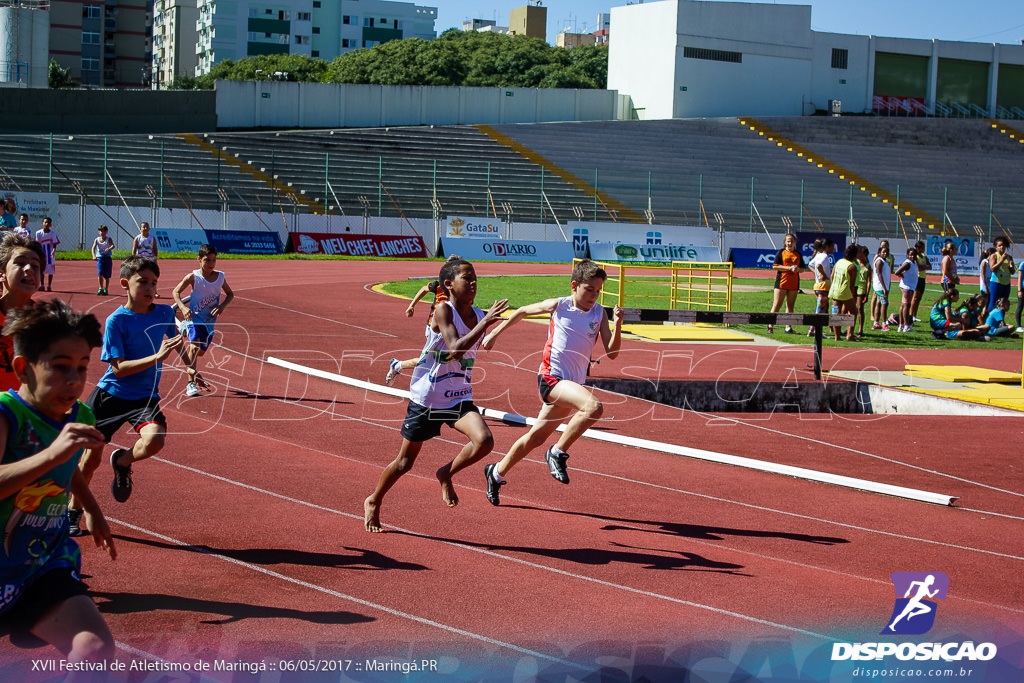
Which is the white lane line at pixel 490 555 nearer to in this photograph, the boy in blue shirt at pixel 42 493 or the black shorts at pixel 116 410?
the black shorts at pixel 116 410

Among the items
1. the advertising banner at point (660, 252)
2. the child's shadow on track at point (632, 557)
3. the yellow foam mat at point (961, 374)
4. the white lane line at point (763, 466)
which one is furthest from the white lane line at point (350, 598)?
the advertising banner at point (660, 252)

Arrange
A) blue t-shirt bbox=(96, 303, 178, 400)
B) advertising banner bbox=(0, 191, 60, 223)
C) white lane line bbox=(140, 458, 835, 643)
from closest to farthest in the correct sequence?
white lane line bbox=(140, 458, 835, 643)
blue t-shirt bbox=(96, 303, 178, 400)
advertising banner bbox=(0, 191, 60, 223)

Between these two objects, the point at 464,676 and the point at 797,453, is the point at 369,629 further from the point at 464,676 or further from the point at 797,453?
the point at 797,453

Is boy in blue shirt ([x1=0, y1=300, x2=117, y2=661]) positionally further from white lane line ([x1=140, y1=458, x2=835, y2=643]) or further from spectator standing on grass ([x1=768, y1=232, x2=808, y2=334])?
spectator standing on grass ([x1=768, y1=232, x2=808, y2=334])

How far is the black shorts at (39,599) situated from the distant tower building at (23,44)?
78.2 meters

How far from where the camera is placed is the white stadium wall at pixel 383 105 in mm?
60562

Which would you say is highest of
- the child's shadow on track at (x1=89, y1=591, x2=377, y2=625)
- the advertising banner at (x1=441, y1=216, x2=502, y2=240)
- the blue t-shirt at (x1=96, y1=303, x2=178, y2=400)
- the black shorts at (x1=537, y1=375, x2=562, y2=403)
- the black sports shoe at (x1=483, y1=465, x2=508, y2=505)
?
the advertising banner at (x1=441, y1=216, x2=502, y2=240)

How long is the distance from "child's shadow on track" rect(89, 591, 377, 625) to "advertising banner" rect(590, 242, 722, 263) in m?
37.4

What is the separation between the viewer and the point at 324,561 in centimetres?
648

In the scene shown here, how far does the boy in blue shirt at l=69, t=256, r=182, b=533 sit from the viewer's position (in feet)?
21.7

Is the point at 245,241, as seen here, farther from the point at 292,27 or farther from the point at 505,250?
the point at 292,27

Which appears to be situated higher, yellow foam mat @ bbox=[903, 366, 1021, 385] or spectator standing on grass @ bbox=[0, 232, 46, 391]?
spectator standing on grass @ bbox=[0, 232, 46, 391]

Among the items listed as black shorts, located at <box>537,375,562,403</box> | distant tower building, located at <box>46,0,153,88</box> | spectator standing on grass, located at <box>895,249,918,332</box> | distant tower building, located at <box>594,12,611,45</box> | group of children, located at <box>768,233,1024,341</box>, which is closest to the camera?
black shorts, located at <box>537,375,562,403</box>

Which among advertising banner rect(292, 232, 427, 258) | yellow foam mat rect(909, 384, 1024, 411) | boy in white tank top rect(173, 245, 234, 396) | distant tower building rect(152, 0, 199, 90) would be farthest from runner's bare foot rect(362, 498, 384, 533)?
distant tower building rect(152, 0, 199, 90)
